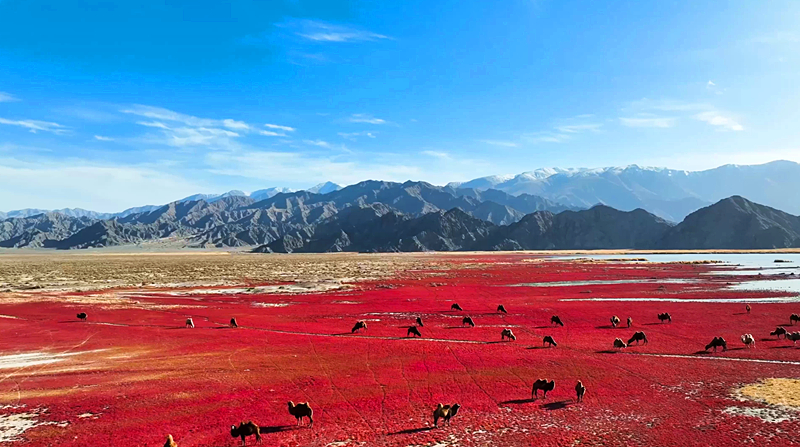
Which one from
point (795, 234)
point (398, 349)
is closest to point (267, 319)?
point (398, 349)

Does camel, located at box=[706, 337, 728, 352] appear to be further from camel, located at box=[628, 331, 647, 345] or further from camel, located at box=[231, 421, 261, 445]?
camel, located at box=[231, 421, 261, 445]

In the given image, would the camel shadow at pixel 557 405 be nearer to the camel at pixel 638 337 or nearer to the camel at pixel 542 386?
the camel at pixel 542 386

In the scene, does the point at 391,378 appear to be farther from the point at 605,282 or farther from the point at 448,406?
the point at 605,282

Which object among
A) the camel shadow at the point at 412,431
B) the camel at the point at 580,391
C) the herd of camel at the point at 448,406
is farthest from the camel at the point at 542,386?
the camel shadow at the point at 412,431

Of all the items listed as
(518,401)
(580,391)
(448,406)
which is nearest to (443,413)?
(448,406)

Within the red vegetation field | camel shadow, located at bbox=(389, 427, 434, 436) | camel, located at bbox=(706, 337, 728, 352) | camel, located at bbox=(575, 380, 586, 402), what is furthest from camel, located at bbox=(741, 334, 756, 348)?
camel shadow, located at bbox=(389, 427, 434, 436)
